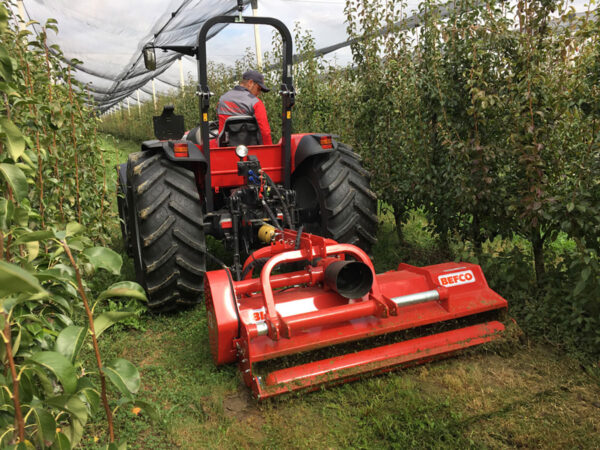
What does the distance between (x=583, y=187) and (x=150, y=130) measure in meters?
16.5

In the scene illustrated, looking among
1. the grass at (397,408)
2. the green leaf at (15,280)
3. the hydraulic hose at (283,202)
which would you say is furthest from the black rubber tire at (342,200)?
the green leaf at (15,280)

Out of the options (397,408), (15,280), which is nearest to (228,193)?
(397,408)

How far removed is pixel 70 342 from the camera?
973 millimetres

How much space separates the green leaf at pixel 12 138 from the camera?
94cm

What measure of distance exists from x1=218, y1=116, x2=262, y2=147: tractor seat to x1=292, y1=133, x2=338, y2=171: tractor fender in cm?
32

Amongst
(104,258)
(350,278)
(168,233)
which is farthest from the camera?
(168,233)

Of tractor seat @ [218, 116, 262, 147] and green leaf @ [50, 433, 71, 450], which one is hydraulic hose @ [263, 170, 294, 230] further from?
green leaf @ [50, 433, 71, 450]

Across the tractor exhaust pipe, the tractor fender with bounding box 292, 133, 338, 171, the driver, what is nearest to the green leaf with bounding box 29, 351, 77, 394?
the tractor exhaust pipe

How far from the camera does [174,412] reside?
2.33 m

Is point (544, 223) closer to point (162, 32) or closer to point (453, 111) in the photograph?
point (453, 111)

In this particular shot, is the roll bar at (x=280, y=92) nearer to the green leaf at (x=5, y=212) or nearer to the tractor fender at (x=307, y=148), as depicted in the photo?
the tractor fender at (x=307, y=148)

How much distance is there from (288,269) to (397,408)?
1821mm

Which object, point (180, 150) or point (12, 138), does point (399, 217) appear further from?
point (12, 138)

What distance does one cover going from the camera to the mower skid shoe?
227cm
